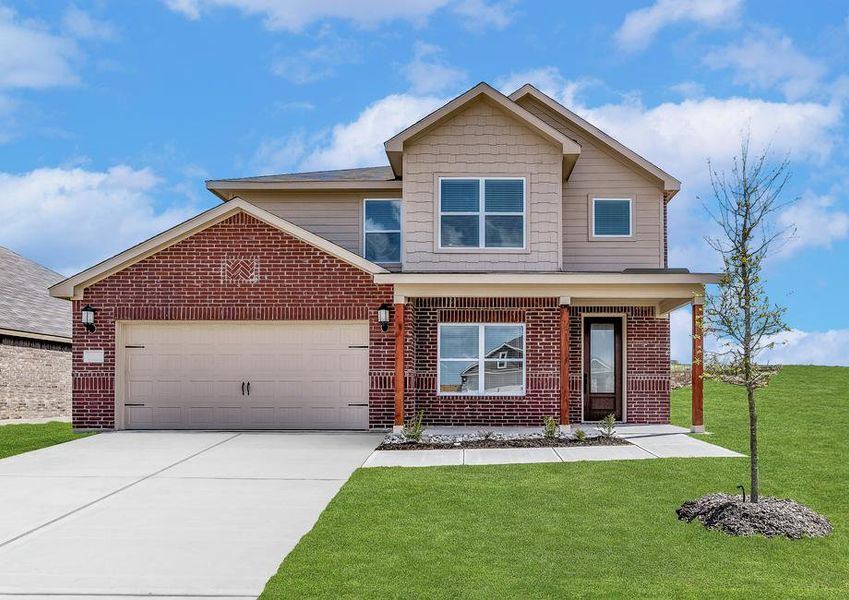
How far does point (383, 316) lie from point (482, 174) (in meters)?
3.77

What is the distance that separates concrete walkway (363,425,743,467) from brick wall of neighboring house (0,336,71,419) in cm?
1311

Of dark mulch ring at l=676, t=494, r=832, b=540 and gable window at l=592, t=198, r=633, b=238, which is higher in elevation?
gable window at l=592, t=198, r=633, b=238

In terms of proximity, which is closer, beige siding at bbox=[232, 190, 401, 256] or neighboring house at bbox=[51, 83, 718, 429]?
neighboring house at bbox=[51, 83, 718, 429]

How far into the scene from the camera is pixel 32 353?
22.4 metres

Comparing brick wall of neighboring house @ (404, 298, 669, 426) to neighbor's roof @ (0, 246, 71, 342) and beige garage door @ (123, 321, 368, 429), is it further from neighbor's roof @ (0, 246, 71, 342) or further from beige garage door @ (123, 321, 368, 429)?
neighbor's roof @ (0, 246, 71, 342)

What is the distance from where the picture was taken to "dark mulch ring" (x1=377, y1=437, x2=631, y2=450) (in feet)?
45.2

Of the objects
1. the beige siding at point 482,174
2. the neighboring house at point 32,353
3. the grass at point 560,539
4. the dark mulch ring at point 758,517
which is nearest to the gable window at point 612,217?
the beige siding at point 482,174

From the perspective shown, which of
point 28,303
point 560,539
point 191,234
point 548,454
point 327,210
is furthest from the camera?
point 28,303

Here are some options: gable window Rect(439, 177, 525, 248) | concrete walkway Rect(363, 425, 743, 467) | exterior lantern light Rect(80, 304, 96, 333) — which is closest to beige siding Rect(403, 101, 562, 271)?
gable window Rect(439, 177, 525, 248)

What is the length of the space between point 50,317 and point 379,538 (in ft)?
68.2

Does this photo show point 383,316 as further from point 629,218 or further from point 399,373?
point 629,218

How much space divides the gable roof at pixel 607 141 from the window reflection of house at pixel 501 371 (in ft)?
16.4

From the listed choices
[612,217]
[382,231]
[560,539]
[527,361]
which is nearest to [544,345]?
[527,361]

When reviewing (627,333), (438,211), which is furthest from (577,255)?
(438,211)
